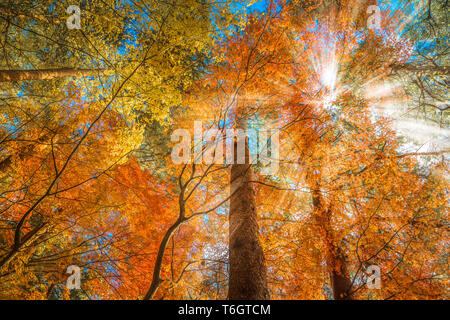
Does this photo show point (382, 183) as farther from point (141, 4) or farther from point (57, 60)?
point (57, 60)

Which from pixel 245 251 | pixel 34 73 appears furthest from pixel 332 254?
pixel 34 73

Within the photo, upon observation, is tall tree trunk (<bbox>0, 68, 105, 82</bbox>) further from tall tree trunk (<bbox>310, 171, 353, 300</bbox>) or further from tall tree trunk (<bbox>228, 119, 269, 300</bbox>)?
tall tree trunk (<bbox>310, 171, 353, 300</bbox>)

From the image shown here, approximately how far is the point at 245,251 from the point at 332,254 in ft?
15.3

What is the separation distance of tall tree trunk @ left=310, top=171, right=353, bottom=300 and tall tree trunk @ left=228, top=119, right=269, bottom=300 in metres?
2.46

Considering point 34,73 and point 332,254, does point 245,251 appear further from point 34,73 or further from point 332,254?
point 34,73

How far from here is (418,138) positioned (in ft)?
25.0

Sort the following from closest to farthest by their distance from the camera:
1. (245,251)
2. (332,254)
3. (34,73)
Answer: (245,251) < (34,73) < (332,254)

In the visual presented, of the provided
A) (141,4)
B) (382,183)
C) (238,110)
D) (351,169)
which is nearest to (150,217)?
(238,110)

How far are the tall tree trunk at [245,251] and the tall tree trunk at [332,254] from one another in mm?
2457

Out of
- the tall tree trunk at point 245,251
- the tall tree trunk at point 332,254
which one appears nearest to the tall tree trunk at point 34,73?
the tall tree trunk at point 245,251

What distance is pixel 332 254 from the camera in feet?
19.9

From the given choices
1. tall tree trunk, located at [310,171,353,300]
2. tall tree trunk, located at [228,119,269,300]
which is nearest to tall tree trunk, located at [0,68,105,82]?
tall tree trunk, located at [228,119,269,300]

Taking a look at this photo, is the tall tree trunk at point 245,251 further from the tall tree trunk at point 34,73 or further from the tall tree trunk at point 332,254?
A: the tall tree trunk at point 34,73

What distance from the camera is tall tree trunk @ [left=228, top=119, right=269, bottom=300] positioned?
276 centimetres
